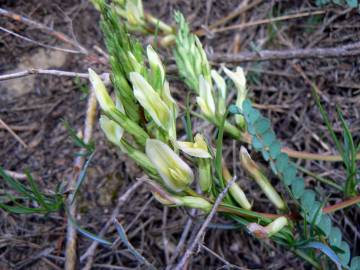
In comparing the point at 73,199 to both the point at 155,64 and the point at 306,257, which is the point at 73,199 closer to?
the point at 155,64

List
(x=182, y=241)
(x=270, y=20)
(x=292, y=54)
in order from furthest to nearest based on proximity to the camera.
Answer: (x=270, y=20) → (x=292, y=54) → (x=182, y=241)

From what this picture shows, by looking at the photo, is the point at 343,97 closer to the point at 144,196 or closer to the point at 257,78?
the point at 257,78

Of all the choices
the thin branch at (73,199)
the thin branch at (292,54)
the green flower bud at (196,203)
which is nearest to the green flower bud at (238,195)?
the green flower bud at (196,203)

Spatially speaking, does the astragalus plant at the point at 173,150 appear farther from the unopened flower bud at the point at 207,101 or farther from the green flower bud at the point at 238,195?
the unopened flower bud at the point at 207,101

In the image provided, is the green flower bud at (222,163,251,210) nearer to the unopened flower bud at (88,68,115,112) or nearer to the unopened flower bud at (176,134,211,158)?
the unopened flower bud at (176,134,211,158)

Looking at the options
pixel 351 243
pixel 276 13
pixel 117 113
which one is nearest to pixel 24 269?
pixel 117 113

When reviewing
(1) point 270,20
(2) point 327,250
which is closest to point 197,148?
(2) point 327,250
